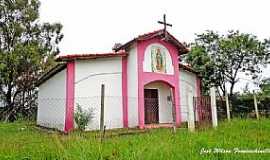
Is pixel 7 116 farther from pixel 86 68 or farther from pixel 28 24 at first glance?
pixel 86 68

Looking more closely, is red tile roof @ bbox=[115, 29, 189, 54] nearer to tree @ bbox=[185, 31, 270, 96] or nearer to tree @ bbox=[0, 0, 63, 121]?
tree @ bbox=[185, 31, 270, 96]

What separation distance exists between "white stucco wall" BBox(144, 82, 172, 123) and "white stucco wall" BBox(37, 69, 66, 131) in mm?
4753

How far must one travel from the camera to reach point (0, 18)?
20906mm

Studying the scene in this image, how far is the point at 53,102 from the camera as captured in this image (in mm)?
16312

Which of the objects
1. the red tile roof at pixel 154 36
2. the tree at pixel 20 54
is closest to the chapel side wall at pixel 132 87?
the red tile roof at pixel 154 36

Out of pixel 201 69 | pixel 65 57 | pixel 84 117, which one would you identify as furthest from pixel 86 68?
pixel 201 69

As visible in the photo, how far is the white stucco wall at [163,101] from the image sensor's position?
53.4ft

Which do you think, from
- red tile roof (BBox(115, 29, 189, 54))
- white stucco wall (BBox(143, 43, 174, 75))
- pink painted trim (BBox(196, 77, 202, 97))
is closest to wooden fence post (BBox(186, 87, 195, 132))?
white stucco wall (BBox(143, 43, 174, 75))

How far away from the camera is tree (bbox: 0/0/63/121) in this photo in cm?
2011

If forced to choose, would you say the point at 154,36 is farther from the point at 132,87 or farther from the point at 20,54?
the point at 20,54

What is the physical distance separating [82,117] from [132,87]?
3.07 meters

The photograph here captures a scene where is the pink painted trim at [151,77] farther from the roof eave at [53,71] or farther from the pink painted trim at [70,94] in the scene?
the roof eave at [53,71]

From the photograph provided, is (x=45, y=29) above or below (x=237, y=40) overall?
above

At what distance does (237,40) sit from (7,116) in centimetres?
1679
